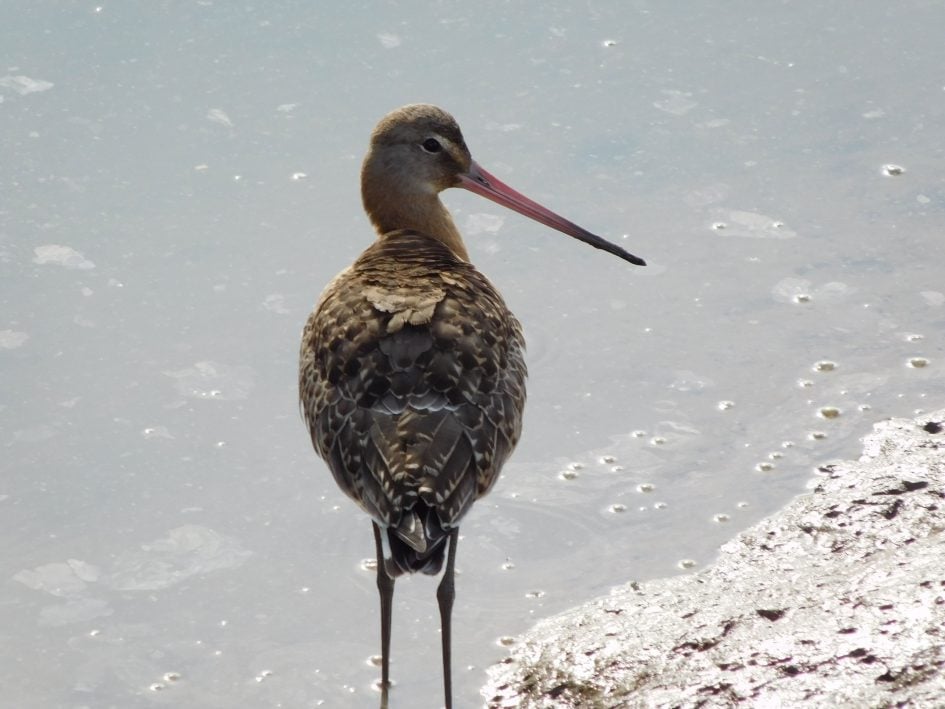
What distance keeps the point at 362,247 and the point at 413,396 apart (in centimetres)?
254

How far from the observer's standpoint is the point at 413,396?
392cm

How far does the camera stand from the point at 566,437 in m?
5.36

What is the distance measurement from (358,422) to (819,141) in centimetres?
379

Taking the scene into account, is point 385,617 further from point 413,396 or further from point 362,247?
point 362,247

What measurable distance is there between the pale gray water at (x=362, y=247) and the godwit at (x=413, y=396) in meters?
0.70

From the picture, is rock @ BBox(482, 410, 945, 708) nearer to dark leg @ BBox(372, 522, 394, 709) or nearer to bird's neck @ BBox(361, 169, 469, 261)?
dark leg @ BBox(372, 522, 394, 709)

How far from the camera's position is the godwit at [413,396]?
374 cm

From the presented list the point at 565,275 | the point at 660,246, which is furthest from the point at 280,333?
the point at 660,246

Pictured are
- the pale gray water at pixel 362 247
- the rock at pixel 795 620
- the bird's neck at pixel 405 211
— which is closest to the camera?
the rock at pixel 795 620

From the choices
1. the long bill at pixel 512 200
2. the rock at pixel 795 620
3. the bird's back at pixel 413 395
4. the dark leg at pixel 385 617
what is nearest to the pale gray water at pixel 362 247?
the dark leg at pixel 385 617

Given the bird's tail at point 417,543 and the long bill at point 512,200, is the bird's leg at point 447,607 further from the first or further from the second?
the long bill at point 512,200

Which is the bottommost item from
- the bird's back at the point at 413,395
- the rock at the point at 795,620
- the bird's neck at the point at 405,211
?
the rock at the point at 795,620

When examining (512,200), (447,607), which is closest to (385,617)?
(447,607)

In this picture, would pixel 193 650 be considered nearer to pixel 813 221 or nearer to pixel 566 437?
pixel 566 437
